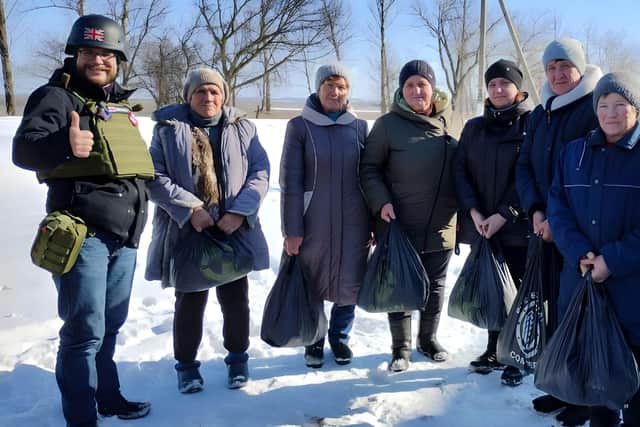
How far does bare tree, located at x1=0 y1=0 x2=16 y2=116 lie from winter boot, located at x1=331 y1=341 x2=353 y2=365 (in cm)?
1506

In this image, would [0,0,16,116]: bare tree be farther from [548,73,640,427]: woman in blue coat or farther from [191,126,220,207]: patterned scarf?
[548,73,640,427]: woman in blue coat

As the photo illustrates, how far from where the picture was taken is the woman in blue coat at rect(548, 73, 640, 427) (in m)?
2.03

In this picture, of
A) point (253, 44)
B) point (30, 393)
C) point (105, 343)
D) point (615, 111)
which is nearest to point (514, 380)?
point (615, 111)

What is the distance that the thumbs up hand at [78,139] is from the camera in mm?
2025

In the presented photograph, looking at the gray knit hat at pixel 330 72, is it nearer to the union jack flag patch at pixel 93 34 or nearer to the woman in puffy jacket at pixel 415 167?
the woman in puffy jacket at pixel 415 167

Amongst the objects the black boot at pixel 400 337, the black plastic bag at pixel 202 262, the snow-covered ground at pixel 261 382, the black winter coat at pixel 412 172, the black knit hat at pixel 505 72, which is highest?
the black knit hat at pixel 505 72

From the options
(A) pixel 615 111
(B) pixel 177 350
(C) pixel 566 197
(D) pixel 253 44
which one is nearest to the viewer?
(A) pixel 615 111

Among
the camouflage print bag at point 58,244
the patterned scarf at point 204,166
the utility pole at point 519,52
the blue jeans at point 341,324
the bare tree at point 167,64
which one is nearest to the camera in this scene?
the camouflage print bag at point 58,244

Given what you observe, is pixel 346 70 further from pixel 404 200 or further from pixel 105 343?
pixel 105 343

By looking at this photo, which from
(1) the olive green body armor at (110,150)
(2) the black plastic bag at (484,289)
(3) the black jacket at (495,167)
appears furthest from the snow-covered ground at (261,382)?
(1) the olive green body armor at (110,150)

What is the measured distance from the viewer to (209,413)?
267cm

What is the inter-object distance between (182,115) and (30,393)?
5.55 ft

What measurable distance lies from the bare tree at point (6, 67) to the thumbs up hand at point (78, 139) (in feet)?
49.9

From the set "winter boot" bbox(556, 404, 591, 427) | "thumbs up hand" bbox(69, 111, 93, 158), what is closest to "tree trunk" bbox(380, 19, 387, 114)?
"winter boot" bbox(556, 404, 591, 427)
